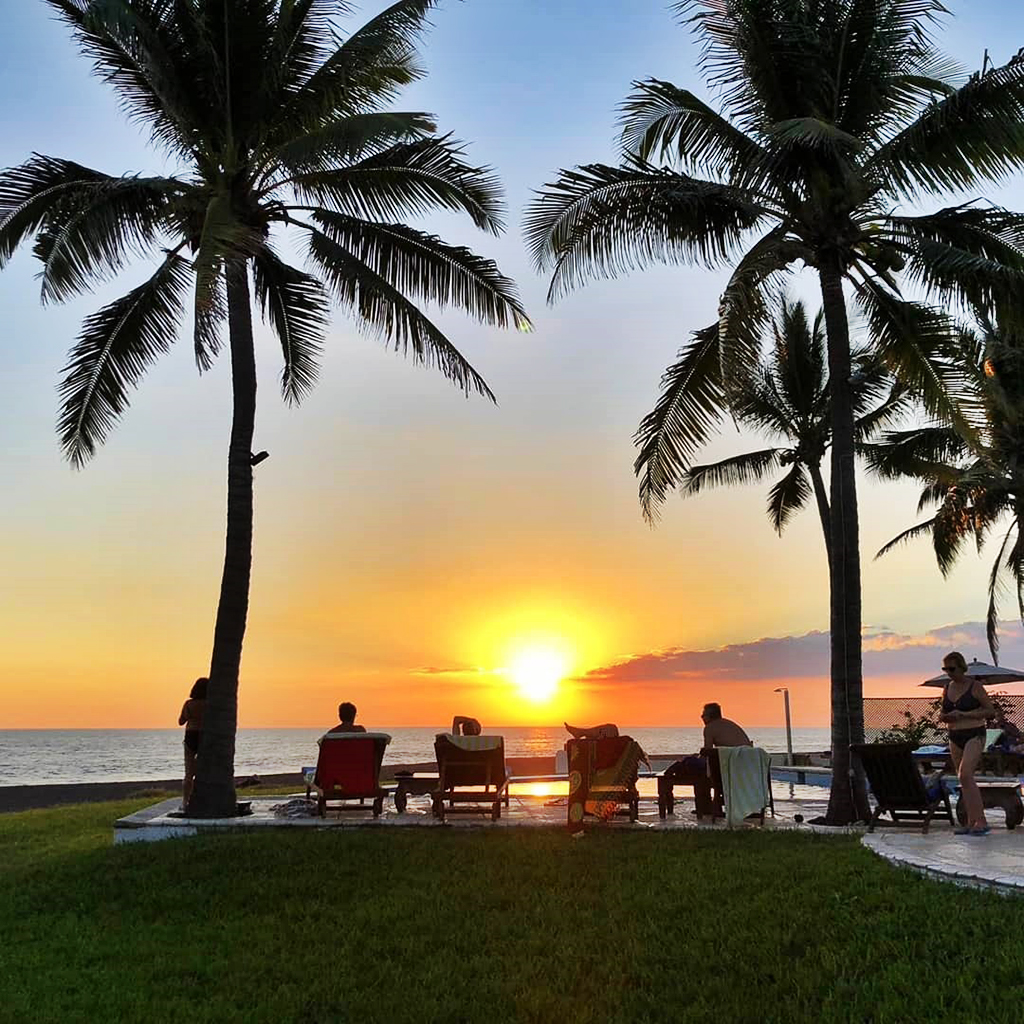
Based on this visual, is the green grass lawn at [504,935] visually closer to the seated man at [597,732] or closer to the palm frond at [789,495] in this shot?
the seated man at [597,732]

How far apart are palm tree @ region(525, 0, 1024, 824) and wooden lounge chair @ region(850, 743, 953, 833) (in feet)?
2.47

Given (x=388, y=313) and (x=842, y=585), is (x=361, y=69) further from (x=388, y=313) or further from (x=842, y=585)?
(x=842, y=585)

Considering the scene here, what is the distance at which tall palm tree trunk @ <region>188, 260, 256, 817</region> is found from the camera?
36.8 feet

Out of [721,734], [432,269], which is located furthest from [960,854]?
[432,269]

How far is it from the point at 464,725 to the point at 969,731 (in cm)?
639

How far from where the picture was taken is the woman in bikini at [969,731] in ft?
30.4

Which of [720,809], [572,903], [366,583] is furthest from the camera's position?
[366,583]

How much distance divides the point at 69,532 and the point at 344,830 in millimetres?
10651

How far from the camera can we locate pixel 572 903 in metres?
7.09

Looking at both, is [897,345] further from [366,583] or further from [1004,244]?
[366,583]

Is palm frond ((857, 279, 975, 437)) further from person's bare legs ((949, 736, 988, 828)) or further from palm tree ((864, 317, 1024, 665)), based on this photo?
palm tree ((864, 317, 1024, 665))

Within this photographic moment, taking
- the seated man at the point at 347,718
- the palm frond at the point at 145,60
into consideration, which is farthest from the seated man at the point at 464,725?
the palm frond at the point at 145,60

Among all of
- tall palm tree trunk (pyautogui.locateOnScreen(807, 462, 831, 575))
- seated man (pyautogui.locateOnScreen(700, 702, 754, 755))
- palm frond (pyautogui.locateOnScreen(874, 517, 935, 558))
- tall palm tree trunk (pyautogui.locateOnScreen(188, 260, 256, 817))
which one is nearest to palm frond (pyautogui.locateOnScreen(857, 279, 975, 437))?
seated man (pyautogui.locateOnScreen(700, 702, 754, 755))


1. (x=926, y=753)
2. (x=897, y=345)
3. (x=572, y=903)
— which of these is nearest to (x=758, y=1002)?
(x=572, y=903)
